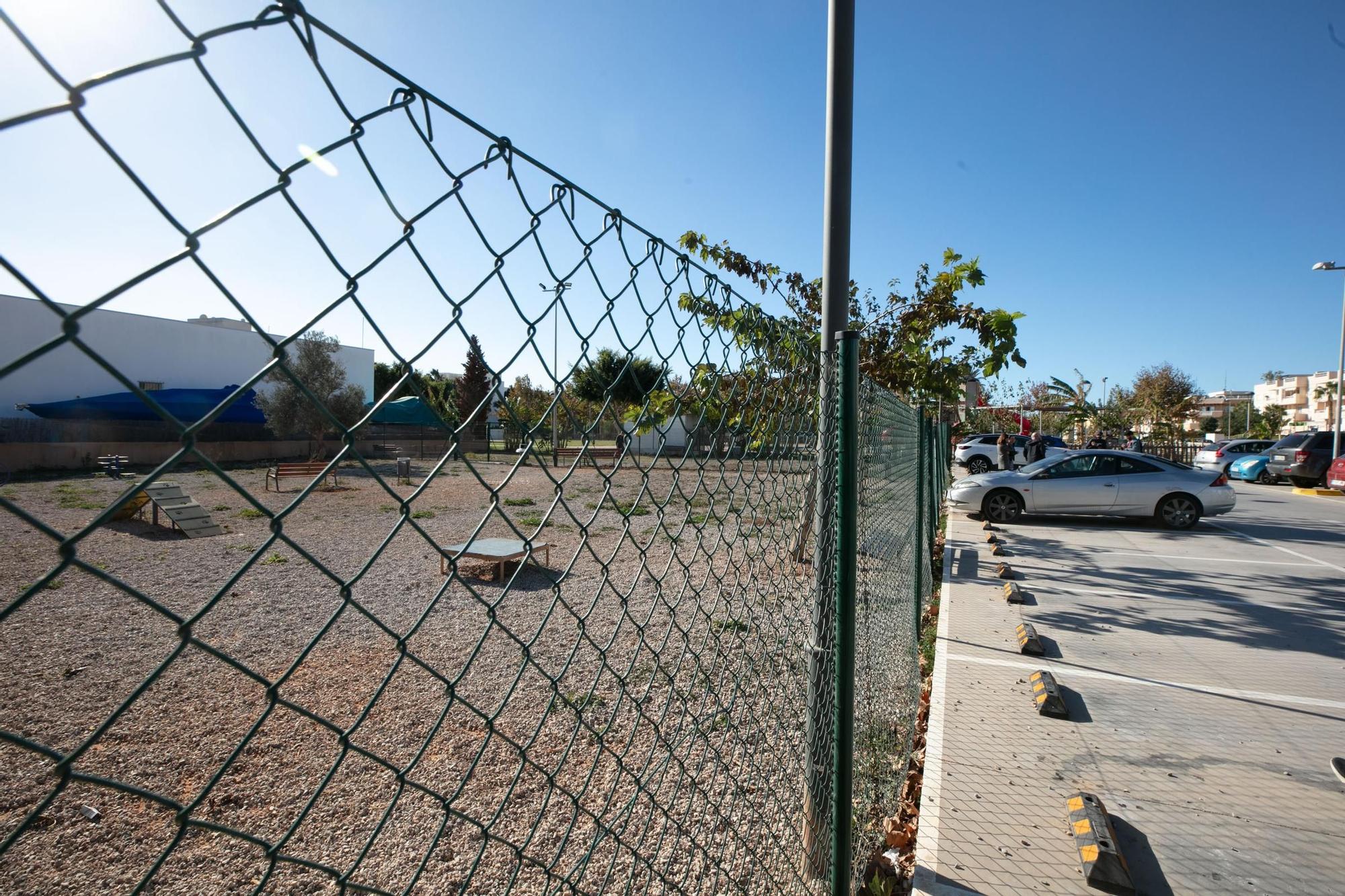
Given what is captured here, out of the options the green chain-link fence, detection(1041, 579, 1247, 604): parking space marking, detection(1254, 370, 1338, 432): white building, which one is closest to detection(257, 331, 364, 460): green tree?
the green chain-link fence

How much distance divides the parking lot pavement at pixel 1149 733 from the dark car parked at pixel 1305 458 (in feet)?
48.6

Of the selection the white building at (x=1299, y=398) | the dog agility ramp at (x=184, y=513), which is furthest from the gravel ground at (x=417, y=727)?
the white building at (x=1299, y=398)

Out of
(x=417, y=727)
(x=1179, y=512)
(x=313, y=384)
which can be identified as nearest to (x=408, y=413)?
(x=313, y=384)

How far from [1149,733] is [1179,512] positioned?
377 inches

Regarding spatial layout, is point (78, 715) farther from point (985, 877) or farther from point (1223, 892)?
point (1223, 892)

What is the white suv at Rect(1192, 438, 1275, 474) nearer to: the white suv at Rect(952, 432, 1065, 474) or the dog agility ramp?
the white suv at Rect(952, 432, 1065, 474)

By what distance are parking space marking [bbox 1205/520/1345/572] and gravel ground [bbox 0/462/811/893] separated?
275 inches

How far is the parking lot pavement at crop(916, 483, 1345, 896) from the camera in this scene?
2.71 meters

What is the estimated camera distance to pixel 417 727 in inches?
167

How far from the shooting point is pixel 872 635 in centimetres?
376

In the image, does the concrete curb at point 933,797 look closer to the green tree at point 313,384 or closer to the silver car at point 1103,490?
the green tree at point 313,384

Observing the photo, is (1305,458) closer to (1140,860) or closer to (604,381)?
(1140,860)

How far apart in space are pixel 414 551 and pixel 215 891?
7541 millimetres

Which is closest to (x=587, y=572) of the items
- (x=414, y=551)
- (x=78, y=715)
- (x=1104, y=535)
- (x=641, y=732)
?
(x=414, y=551)
